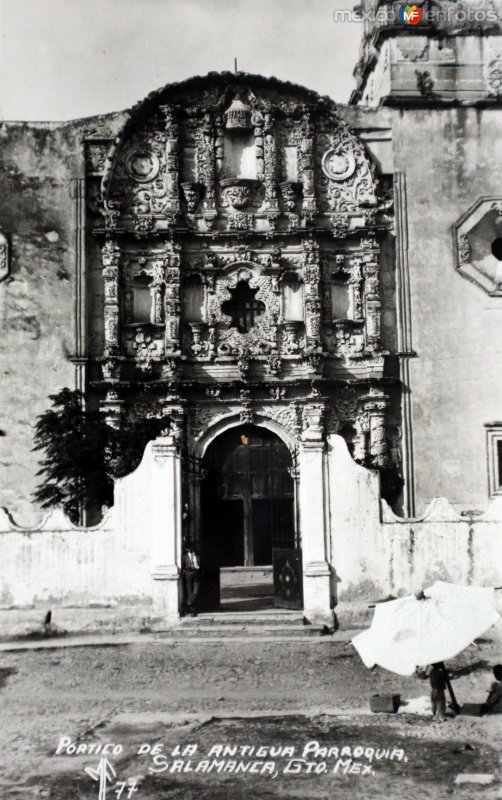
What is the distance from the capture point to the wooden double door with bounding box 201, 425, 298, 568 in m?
18.5

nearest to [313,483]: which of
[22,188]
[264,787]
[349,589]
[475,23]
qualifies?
[349,589]

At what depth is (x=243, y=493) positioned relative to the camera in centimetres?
1853

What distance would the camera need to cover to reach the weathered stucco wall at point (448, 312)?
18797mm

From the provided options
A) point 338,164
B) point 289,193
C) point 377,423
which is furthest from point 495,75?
point 377,423

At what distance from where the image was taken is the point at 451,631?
8062 mm

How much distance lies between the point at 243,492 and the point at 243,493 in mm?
19

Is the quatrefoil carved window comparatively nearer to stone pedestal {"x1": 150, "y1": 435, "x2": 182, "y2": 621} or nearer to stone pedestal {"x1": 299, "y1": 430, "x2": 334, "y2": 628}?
stone pedestal {"x1": 299, "y1": 430, "x2": 334, "y2": 628}

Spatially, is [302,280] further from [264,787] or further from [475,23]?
[264,787]

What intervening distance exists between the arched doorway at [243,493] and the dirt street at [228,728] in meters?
6.93

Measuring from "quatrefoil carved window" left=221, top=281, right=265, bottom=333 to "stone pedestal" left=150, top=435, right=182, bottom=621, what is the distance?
24.6ft

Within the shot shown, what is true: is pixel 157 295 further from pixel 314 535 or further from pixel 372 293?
pixel 314 535

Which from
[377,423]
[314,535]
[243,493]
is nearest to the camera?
[314,535]

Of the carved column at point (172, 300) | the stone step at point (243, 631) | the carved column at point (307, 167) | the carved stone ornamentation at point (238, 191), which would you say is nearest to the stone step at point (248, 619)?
the stone step at point (243, 631)

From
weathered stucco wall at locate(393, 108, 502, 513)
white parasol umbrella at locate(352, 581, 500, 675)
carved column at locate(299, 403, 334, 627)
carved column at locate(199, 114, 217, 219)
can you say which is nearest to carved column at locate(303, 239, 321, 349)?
weathered stucco wall at locate(393, 108, 502, 513)
